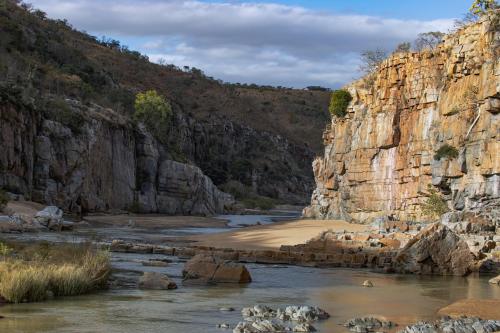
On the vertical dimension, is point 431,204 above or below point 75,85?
below

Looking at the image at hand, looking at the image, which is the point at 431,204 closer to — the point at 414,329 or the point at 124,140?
the point at 414,329

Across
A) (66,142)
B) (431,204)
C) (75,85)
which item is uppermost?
(75,85)

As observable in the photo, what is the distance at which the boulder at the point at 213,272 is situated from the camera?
80.0 ft

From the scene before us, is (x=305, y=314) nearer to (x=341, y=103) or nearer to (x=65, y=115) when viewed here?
(x=341, y=103)

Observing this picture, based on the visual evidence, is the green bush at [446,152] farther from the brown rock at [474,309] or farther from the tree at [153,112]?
the tree at [153,112]

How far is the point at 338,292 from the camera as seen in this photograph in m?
23.5

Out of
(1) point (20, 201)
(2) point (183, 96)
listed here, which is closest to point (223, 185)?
(2) point (183, 96)

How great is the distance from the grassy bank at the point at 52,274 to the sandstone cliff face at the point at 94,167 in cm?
3813

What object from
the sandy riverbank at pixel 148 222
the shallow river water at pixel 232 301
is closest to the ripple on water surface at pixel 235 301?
the shallow river water at pixel 232 301

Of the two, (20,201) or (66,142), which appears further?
(66,142)

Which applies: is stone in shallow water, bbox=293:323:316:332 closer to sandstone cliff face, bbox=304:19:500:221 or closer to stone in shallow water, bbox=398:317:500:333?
stone in shallow water, bbox=398:317:500:333

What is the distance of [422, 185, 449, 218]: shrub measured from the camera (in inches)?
1682

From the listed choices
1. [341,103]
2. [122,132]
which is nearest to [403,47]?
[341,103]

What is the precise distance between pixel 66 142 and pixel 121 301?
48.9 meters
